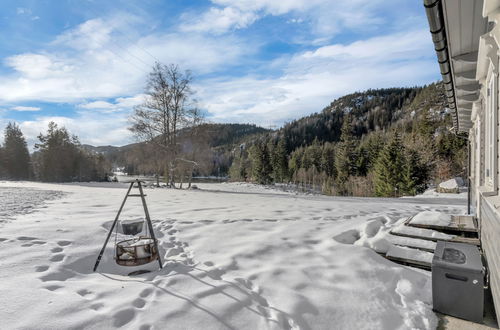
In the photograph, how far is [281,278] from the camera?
127 inches

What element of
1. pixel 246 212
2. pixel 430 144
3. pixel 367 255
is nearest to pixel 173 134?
pixel 246 212

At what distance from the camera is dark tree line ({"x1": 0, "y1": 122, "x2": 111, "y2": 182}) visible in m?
32.2

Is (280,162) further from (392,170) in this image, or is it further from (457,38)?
(457,38)

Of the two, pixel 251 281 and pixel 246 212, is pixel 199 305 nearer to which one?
pixel 251 281

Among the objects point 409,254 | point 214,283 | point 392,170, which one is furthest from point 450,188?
point 214,283

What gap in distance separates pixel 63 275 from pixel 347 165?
40082mm

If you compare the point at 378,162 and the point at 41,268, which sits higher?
the point at 378,162

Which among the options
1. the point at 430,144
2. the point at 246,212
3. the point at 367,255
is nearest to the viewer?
the point at 367,255

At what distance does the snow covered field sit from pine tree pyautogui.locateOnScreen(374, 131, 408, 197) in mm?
25244

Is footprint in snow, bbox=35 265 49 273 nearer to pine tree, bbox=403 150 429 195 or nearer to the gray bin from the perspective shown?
the gray bin

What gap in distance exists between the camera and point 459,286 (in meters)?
2.53

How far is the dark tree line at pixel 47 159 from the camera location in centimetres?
3222

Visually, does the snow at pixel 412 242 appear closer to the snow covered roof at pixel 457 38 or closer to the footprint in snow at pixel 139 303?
the snow covered roof at pixel 457 38

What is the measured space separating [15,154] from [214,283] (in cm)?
4378
